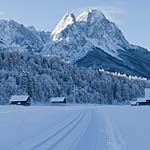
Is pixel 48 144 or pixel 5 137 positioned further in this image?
pixel 5 137

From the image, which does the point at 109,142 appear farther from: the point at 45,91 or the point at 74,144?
the point at 45,91

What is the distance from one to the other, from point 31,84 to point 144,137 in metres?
147

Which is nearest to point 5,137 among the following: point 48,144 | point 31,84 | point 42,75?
point 48,144

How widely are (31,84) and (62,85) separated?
3198 cm

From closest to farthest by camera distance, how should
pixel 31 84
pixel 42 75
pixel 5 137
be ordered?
pixel 5 137 < pixel 31 84 < pixel 42 75

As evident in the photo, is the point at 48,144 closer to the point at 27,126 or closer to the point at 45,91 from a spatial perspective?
the point at 27,126

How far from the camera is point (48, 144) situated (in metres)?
20.0

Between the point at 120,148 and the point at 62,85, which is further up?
the point at 62,85

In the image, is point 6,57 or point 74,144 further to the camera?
point 6,57

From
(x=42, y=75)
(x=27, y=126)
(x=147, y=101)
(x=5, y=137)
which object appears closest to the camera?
(x=5, y=137)

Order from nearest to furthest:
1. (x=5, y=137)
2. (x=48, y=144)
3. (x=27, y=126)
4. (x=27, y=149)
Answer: (x=27, y=149), (x=48, y=144), (x=5, y=137), (x=27, y=126)

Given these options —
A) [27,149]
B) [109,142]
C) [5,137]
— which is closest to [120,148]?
[109,142]

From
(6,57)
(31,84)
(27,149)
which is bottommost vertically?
(27,149)

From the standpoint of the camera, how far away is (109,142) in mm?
20922
